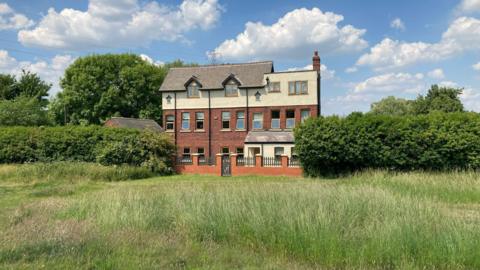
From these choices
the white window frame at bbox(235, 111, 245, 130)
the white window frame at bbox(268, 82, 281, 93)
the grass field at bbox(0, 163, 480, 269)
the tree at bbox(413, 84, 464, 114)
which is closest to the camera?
the grass field at bbox(0, 163, 480, 269)

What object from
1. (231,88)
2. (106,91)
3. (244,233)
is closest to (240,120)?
(231,88)

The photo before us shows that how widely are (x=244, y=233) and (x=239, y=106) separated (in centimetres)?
2619

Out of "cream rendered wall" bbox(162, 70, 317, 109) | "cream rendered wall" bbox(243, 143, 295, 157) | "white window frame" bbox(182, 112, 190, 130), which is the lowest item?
"cream rendered wall" bbox(243, 143, 295, 157)

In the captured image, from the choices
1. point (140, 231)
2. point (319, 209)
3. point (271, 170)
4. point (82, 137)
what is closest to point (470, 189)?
point (319, 209)

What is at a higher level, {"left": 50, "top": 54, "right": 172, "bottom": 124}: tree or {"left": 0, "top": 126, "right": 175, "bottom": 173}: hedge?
{"left": 50, "top": 54, "right": 172, "bottom": 124}: tree

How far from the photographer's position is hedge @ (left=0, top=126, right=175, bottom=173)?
81.5 ft

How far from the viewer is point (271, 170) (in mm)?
25172

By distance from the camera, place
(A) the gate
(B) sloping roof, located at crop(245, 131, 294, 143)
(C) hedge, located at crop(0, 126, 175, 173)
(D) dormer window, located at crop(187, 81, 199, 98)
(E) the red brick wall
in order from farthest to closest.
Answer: (D) dormer window, located at crop(187, 81, 199, 98) < (E) the red brick wall < (B) sloping roof, located at crop(245, 131, 294, 143) < (A) the gate < (C) hedge, located at crop(0, 126, 175, 173)

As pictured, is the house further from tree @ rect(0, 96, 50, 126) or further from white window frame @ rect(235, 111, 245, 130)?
tree @ rect(0, 96, 50, 126)

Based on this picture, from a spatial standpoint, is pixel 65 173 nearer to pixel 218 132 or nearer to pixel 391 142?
pixel 218 132

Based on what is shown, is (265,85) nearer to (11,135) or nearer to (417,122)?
(417,122)

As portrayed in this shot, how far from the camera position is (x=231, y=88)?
3281 centimetres

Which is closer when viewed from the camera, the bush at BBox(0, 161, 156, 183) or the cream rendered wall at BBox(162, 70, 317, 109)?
the bush at BBox(0, 161, 156, 183)

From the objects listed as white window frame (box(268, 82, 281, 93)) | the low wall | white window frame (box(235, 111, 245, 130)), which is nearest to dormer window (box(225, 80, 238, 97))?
white window frame (box(235, 111, 245, 130))
